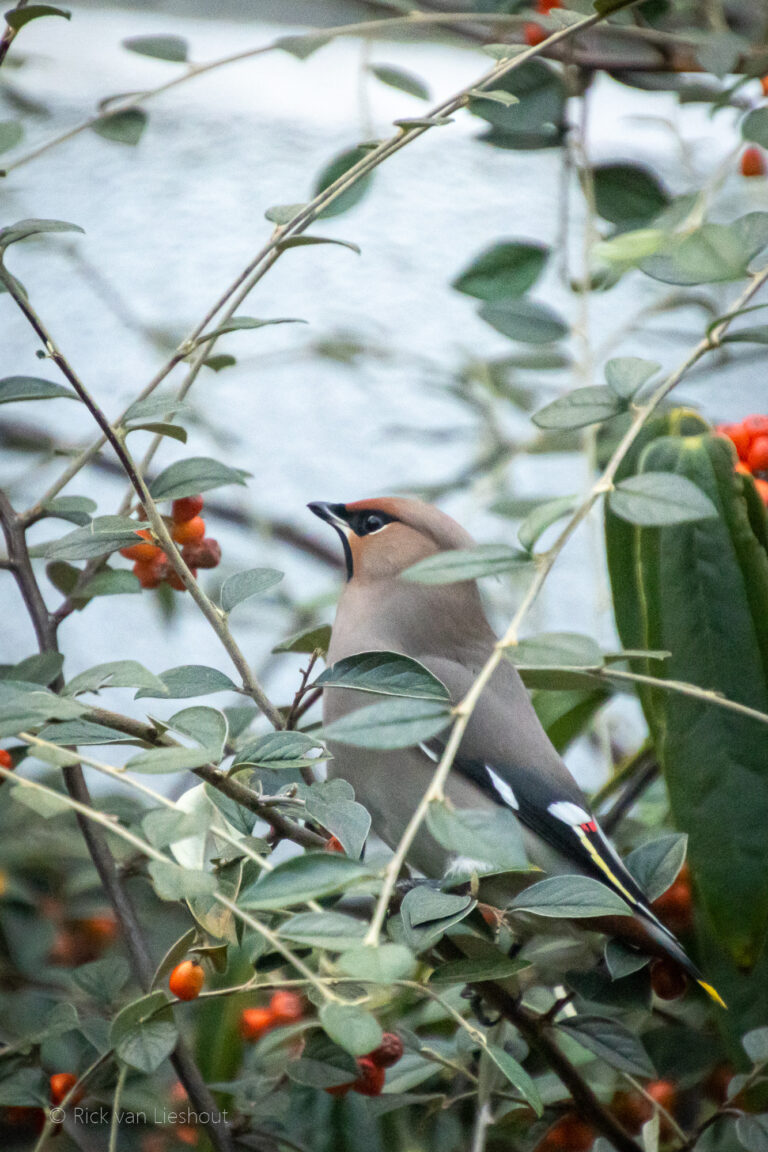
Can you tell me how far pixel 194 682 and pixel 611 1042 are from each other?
13.3 inches

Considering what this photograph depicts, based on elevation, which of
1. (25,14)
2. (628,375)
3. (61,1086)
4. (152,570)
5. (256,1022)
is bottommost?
(256,1022)

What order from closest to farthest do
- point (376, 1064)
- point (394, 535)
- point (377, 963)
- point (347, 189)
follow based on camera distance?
point (377, 963) → point (376, 1064) → point (347, 189) → point (394, 535)

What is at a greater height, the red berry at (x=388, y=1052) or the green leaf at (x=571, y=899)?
the green leaf at (x=571, y=899)

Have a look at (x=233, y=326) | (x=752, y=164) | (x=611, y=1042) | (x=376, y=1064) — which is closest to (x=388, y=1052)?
(x=376, y=1064)

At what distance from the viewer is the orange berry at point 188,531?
75cm

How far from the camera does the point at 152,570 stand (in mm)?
767

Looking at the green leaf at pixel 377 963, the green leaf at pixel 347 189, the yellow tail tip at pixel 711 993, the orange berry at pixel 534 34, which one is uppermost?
the orange berry at pixel 534 34

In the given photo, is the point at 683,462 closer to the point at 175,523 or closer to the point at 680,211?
the point at 680,211

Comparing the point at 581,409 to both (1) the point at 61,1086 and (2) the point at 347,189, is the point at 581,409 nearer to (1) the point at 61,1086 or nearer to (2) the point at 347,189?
(2) the point at 347,189

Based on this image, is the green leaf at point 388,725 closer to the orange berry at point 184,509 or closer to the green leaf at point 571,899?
the green leaf at point 571,899

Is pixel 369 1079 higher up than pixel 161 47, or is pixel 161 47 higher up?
pixel 161 47

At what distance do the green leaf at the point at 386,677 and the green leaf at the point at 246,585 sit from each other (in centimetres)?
8

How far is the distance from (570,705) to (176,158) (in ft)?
4.03

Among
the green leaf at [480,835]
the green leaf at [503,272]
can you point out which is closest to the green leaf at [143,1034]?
the green leaf at [480,835]
